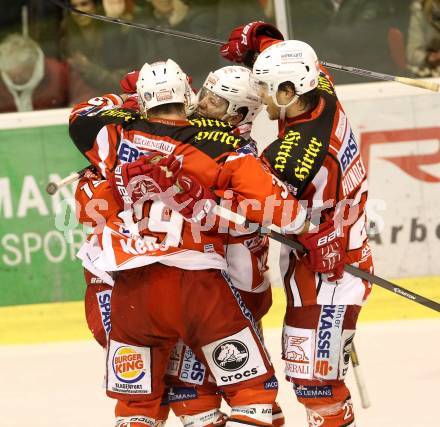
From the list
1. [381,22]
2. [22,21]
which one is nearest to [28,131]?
[22,21]

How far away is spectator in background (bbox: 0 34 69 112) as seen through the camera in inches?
303

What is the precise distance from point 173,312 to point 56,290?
312cm

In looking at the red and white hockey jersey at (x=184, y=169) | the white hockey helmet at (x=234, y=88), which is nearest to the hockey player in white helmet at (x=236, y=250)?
the white hockey helmet at (x=234, y=88)

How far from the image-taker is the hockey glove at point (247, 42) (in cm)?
518

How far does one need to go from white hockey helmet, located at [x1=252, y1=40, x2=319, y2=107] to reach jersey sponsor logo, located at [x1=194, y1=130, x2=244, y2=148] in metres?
0.25

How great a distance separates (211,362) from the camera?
4.59 m

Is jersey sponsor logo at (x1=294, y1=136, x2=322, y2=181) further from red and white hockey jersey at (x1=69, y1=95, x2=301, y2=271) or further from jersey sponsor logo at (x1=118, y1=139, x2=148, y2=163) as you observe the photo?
jersey sponsor logo at (x1=118, y1=139, x2=148, y2=163)

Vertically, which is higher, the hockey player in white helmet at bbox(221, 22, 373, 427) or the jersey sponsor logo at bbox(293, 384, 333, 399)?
the hockey player in white helmet at bbox(221, 22, 373, 427)

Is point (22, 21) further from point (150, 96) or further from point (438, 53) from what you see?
point (150, 96)

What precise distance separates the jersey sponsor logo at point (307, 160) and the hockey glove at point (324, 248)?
227 millimetres

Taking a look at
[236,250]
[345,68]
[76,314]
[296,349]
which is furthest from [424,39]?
[296,349]

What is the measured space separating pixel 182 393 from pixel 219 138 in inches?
42.6

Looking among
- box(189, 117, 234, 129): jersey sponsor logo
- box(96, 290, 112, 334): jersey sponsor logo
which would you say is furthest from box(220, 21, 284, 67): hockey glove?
box(96, 290, 112, 334): jersey sponsor logo

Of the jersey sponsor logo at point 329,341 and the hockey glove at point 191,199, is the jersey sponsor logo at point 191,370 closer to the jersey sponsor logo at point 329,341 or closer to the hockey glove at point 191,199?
the jersey sponsor logo at point 329,341
